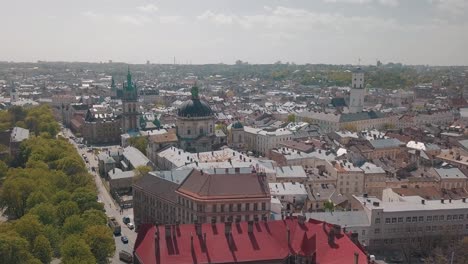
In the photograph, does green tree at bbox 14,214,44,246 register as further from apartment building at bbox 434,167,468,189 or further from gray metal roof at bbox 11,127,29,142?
gray metal roof at bbox 11,127,29,142

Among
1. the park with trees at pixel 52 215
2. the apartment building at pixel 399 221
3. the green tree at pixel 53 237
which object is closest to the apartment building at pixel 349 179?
the apartment building at pixel 399 221

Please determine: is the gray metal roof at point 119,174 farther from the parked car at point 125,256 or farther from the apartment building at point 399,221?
the apartment building at point 399,221

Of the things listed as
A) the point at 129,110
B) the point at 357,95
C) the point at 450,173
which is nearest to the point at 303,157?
the point at 450,173

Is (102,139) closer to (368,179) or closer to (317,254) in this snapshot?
(368,179)

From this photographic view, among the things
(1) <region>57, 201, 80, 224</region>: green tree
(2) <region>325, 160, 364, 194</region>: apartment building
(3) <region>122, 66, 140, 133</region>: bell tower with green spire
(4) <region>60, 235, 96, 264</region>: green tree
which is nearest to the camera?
(4) <region>60, 235, 96, 264</region>: green tree

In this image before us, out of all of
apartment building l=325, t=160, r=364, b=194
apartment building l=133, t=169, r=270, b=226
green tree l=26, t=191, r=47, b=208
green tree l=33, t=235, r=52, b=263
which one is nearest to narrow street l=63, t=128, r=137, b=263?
apartment building l=133, t=169, r=270, b=226

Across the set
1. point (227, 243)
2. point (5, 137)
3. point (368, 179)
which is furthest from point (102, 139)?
point (227, 243)
